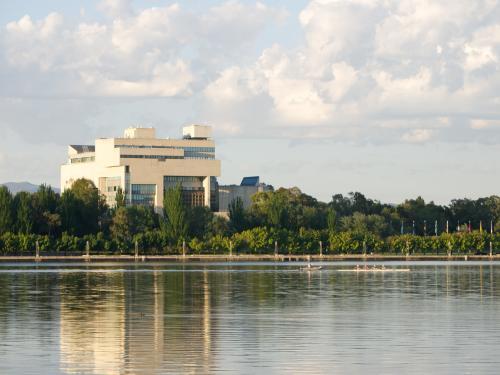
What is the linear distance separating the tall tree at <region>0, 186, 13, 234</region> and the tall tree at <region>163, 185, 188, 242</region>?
21663 mm

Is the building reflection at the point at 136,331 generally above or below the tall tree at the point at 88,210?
below

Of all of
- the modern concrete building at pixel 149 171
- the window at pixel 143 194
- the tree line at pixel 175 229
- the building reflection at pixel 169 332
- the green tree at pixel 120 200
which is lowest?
the building reflection at pixel 169 332

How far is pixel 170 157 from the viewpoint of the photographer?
652 feet

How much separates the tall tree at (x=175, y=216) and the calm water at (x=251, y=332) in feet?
319

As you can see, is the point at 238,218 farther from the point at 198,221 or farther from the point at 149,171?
the point at 149,171

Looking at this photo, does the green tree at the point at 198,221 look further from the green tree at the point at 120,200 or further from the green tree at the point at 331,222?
the green tree at the point at 331,222

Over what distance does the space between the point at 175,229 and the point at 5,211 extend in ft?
78.5

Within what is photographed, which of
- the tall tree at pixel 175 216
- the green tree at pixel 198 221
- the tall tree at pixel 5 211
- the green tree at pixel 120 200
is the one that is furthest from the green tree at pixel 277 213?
the tall tree at pixel 5 211

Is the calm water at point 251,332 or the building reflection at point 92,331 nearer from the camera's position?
the calm water at point 251,332

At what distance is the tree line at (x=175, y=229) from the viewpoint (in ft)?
541

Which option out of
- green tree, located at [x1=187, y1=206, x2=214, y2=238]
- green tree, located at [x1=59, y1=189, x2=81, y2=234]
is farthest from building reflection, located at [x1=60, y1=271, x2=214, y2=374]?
green tree, located at [x1=187, y1=206, x2=214, y2=238]

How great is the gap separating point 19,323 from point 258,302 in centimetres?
1676

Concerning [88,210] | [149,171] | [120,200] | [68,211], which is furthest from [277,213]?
[68,211]

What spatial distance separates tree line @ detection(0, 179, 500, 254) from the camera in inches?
6491
